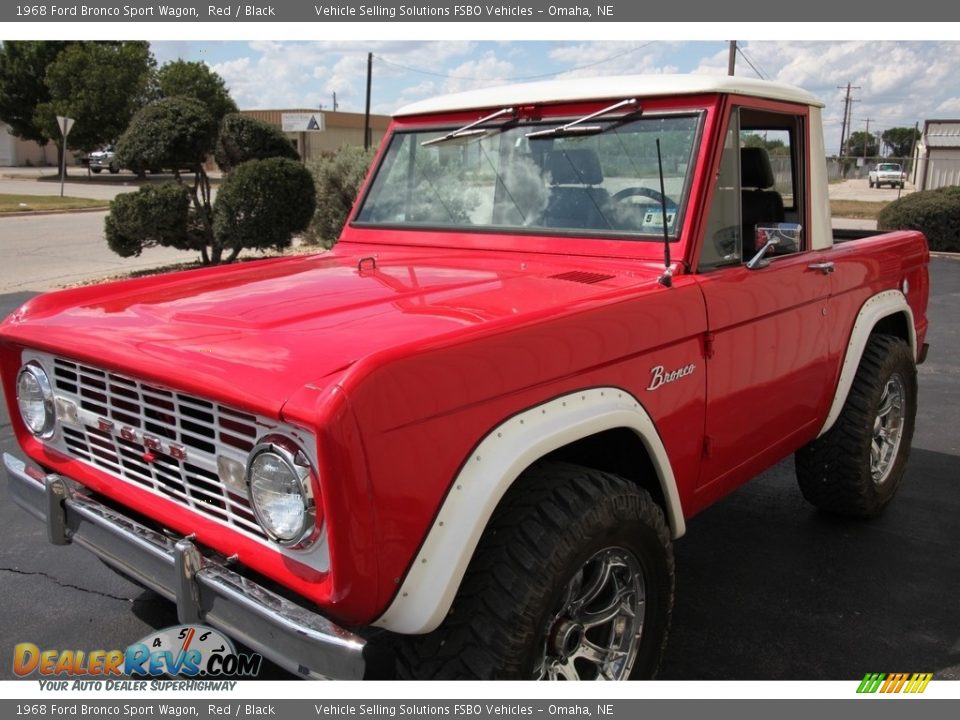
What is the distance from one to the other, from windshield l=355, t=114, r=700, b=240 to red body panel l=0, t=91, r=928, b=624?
7cm

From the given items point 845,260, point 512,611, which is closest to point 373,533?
point 512,611

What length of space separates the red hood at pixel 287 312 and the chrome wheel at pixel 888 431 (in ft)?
6.62

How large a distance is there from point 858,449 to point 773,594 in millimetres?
890

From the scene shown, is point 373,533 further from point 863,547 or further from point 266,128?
point 266,128

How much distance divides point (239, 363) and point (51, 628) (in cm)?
188

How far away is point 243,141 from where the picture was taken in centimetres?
1259

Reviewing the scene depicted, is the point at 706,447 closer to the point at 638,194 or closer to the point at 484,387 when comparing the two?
the point at 638,194

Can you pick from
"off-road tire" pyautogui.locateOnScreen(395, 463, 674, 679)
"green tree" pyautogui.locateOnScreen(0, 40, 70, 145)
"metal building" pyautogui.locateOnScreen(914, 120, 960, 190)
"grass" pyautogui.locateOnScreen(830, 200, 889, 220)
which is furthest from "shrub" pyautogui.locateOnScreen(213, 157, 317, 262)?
"green tree" pyautogui.locateOnScreen(0, 40, 70, 145)

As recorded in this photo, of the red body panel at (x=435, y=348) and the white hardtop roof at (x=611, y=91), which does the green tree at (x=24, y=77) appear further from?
the red body panel at (x=435, y=348)

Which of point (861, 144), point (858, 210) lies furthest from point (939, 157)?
point (861, 144)

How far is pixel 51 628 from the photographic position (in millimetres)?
3207

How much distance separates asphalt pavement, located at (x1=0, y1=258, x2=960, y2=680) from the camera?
9.87ft

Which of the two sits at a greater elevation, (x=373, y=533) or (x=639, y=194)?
(x=639, y=194)

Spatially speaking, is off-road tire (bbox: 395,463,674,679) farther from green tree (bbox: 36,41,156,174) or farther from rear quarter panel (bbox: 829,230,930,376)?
green tree (bbox: 36,41,156,174)
